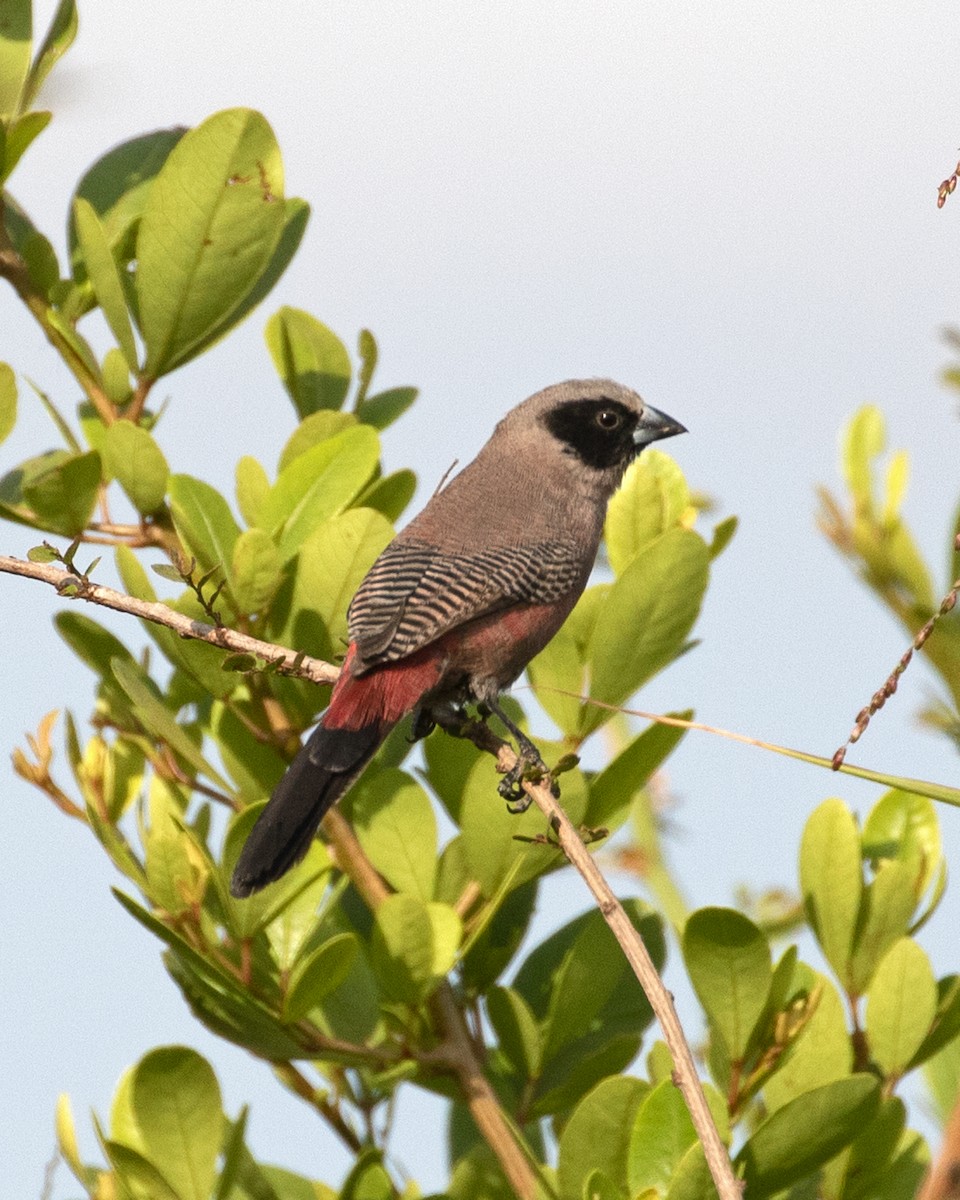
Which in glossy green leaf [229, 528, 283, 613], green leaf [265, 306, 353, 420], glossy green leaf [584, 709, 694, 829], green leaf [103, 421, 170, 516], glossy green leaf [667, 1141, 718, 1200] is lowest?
glossy green leaf [667, 1141, 718, 1200]

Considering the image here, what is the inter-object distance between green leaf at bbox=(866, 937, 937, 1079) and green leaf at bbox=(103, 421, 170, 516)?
1.63m

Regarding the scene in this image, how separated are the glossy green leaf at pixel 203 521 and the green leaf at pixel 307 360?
50cm

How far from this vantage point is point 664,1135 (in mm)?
2416

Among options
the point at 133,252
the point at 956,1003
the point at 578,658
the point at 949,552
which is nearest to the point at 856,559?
the point at 949,552

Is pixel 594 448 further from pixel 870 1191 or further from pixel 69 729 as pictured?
pixel 870 1191

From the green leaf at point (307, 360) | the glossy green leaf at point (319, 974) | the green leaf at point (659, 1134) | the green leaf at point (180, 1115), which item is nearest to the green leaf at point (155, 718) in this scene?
the glossy green leaf at point (319, 974)

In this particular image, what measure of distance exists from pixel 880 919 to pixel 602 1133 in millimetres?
660

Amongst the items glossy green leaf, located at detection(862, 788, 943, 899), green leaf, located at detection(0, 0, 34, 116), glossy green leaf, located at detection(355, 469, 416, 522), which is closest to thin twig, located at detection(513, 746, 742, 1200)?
glossy green leaf, located at detection(862, 788, 943, 899)

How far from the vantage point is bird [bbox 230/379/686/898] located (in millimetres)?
2897

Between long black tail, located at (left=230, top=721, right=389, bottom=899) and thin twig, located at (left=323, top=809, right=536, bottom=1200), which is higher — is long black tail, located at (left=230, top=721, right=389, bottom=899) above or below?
above

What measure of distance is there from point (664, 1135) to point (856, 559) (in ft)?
4.22

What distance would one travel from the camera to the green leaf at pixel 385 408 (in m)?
3.61

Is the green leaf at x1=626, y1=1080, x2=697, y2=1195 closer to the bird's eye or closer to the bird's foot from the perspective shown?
the bird's foot

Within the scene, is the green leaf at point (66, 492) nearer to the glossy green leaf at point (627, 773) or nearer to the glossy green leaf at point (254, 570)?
the glossy green leaf at point (254, 570)
